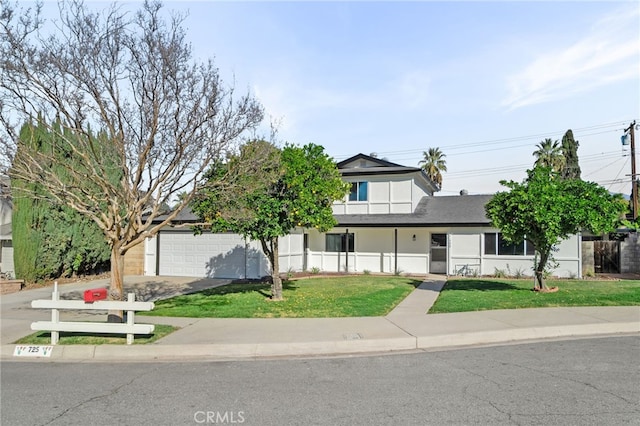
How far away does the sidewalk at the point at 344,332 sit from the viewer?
734 centimetres

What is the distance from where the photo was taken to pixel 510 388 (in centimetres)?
535

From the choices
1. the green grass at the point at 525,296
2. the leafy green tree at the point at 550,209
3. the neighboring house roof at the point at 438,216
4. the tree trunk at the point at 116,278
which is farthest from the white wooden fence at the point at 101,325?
the neighboring house roof at the point at 438,216

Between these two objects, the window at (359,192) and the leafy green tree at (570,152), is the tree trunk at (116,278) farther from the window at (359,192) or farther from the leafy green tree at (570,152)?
the leafy green tree at (570,152)

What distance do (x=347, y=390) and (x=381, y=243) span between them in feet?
55.6

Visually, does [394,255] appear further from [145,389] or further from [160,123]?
[145,389]

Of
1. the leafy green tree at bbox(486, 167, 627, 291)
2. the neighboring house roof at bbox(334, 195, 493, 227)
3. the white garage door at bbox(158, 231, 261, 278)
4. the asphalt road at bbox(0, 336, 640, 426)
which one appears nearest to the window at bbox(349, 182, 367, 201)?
the neighboring house roof at bbox(334, 195, 493, 227)

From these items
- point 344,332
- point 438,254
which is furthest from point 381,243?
point 344,332

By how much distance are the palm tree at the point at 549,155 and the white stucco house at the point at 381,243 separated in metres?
25.3

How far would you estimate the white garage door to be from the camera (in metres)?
19.3

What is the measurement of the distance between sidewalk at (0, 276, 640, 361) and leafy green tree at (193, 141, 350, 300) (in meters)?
2.61

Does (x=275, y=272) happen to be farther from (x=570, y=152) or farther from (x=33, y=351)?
(x=570, y=152)

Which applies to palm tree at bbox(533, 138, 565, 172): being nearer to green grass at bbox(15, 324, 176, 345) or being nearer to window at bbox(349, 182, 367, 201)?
window at bbox(349, 182, 367, 201)

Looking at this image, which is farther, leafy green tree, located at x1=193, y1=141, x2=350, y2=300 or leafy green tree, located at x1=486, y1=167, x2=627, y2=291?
leafy green tree, located at x1=486, y1=167, x2=627, y2=291

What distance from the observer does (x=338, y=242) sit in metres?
22.7
